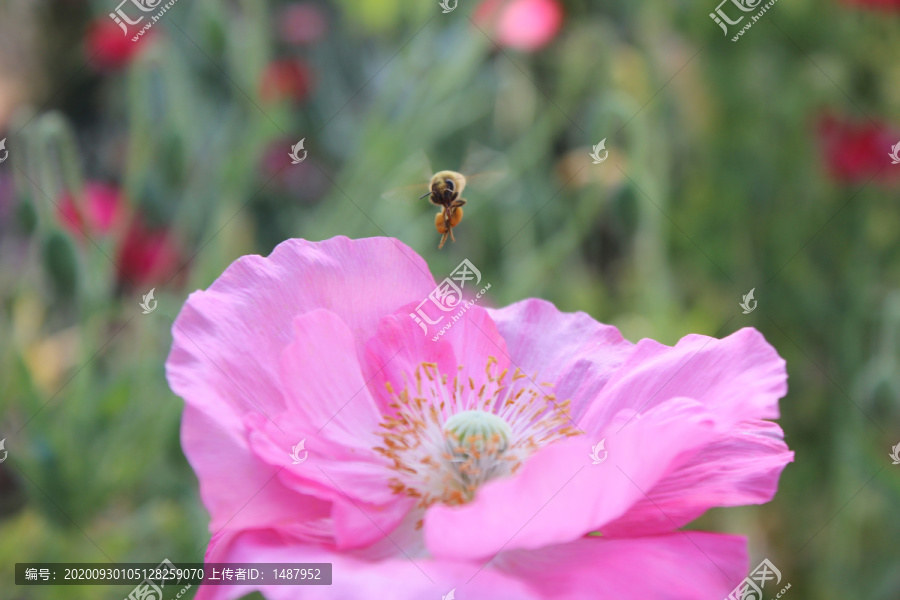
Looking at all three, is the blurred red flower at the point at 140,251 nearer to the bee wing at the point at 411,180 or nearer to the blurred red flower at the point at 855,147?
the bee wing at the point at 411,180

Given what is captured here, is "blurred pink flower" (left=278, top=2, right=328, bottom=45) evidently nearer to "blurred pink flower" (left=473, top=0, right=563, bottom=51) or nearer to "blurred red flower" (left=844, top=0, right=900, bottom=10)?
"blurred pink flower" (left=473, top=0, right=563, bottom=51)

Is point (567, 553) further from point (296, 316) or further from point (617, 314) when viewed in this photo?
point (617, 314)

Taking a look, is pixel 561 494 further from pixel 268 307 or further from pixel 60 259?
pixel 60 259

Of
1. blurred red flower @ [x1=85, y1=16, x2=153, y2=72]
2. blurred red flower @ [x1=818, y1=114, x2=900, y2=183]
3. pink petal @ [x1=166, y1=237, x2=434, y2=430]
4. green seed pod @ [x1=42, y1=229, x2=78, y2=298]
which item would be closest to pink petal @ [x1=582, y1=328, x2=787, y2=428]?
pink petal @ [x1=166, y1=237, x2=434, y2=430]

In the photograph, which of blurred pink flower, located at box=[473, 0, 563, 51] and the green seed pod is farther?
blurred pink flower, located at box=[473, 0, 563, 51]

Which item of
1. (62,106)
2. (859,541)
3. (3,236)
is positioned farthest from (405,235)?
(62,106)

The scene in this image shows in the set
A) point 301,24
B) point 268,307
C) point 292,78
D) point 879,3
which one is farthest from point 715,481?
point 301,24
